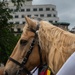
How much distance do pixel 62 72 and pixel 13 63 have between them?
205 centimetres

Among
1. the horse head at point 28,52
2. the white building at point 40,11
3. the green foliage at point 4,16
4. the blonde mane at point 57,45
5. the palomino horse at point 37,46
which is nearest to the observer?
the blonde mane at point 57,45

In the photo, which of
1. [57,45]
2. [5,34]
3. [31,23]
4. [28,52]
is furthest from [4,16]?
[57,45]

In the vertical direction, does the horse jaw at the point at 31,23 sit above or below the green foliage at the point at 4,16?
above

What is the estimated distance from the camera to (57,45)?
388cm

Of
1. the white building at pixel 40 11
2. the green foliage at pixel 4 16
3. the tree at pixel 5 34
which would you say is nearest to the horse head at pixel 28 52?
the tree at pixel 5 34

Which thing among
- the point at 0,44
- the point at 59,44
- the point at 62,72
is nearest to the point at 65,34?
the point at 59,44

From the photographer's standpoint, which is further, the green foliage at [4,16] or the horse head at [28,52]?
the green foliage at [4,16]

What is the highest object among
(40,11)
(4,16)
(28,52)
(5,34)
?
(28,52)

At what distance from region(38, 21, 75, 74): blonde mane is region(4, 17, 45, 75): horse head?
0.50m

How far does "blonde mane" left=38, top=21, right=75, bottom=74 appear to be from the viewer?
3746 mm

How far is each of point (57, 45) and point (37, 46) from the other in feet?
3.21

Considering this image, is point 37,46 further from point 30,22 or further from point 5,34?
point 5,34

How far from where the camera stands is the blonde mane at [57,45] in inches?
147

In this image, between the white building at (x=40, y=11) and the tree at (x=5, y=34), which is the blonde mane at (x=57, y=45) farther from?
the white building at (x=40, y=11)
